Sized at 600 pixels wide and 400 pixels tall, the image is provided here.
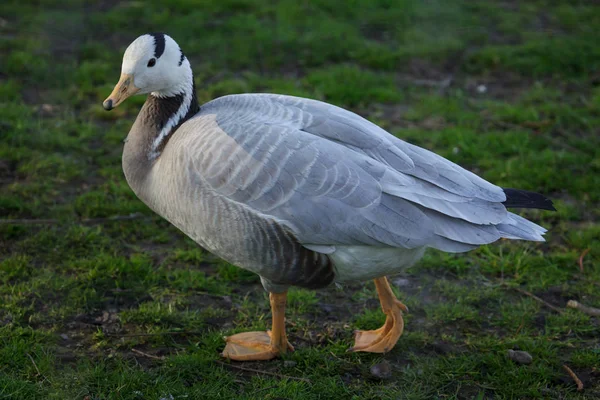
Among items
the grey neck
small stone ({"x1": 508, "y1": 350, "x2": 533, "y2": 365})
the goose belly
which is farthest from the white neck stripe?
small stone ({"x1": 508, "y1": 350, "x2": 533, "y2": 365})

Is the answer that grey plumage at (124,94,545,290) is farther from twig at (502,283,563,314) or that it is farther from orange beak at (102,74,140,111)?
twig at (502,283,563,314)

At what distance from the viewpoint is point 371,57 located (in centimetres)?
761

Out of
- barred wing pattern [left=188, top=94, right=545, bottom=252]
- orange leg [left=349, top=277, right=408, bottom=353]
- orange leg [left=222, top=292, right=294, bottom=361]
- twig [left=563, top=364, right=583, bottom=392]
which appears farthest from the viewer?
orange leg [left=349, top=277, right=408, bottom=353]

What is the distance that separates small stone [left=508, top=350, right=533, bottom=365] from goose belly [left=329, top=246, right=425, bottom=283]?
0.82 meters

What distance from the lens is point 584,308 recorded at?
4566 mm

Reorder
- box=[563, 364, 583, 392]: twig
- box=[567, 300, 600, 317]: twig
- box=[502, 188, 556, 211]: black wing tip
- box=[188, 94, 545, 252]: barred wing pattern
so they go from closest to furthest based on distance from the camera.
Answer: box=[188, 94, 545, 252]: barred wing pattern, box=[502, 188, 556, 211]: black wing tip, box=[563, 364, 583, 392]: twig, box=[567, 300, 600, 317]: twig

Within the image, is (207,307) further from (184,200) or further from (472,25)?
(472,25)

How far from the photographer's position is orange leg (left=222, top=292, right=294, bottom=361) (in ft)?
13.4

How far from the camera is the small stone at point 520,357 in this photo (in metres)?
4.14

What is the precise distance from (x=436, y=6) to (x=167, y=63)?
5.30 meters

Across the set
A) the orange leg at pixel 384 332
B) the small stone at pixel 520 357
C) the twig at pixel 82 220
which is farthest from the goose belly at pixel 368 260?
the twig at pixel 82 220

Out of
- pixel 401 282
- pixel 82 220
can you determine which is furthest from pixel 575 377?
pixel 82 220

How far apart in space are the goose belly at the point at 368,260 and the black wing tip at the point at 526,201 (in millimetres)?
516

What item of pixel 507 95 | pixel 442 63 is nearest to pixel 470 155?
pixel 507 95
